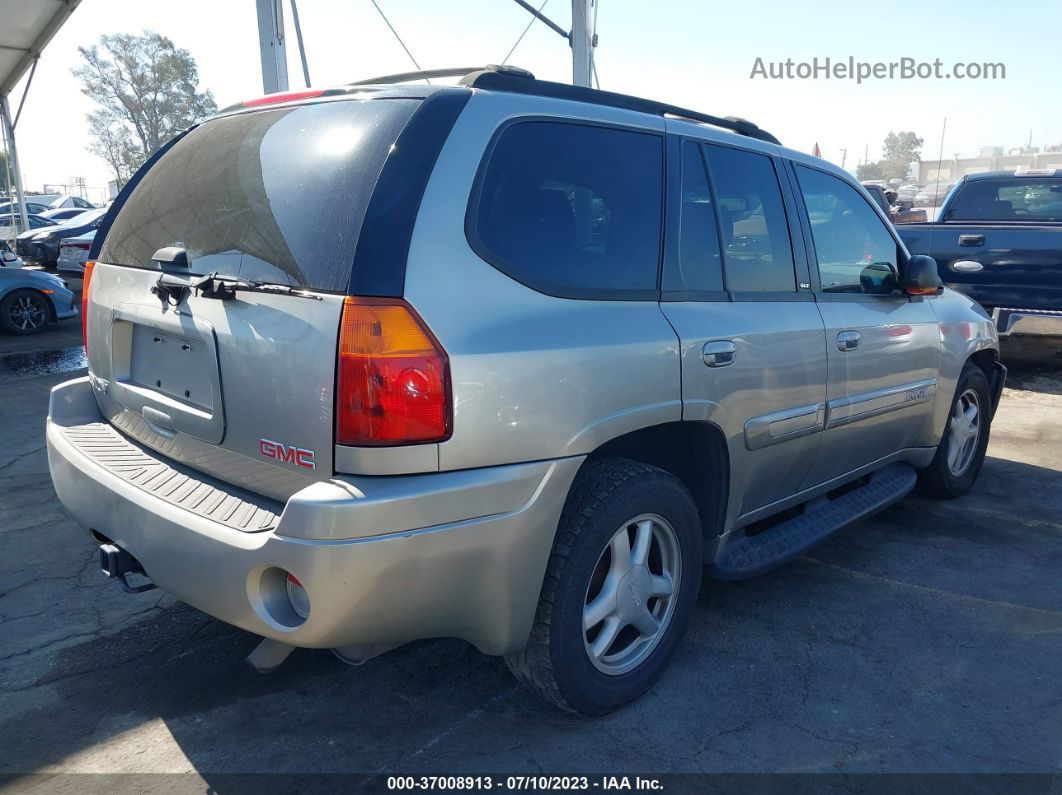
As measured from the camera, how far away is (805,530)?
3.46 metres

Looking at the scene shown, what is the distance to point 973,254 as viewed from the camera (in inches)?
293

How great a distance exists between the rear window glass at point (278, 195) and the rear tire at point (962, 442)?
363 centimetres

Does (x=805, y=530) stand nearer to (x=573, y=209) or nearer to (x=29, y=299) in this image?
(x=573, y=209)

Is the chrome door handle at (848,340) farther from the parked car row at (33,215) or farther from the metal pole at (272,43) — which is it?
the parked car row at (33,215)

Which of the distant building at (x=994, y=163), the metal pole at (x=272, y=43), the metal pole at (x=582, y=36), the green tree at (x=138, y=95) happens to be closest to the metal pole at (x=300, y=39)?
the metal pole at (x=272, y=43)

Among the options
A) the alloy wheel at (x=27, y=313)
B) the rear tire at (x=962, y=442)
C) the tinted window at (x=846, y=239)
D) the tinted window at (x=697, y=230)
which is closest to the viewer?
the tinted window at (x=697, y=230)

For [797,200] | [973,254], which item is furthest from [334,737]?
[973,254]

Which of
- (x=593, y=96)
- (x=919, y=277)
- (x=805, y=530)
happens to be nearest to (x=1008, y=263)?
(x=919, y=277)

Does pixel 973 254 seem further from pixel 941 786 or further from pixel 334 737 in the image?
pixel 334 737

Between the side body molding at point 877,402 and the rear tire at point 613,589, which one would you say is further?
the side body molding at point 877,402

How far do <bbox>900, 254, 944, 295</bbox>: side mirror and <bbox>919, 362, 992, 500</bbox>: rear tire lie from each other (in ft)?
2.95

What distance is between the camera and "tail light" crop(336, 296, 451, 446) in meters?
2.00

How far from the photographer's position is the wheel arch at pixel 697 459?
9.24 feet

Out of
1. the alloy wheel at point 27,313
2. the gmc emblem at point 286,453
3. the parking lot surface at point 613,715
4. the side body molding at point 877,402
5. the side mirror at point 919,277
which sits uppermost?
the side mirror at point 919,277
